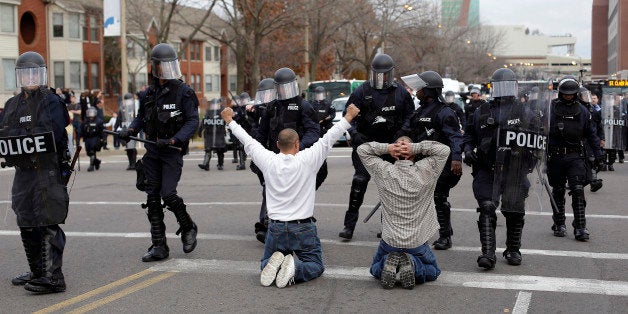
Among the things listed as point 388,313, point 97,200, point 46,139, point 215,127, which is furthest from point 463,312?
point 215,127

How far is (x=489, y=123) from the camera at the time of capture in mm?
7855

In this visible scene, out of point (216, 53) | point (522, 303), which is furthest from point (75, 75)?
point (522, 303)

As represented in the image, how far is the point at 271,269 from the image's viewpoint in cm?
714

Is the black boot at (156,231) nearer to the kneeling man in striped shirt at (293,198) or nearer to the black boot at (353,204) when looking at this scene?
the kneeling man in striped shirt at (293,198)

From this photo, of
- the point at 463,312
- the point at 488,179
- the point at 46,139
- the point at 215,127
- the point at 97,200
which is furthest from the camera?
the point at 215,127

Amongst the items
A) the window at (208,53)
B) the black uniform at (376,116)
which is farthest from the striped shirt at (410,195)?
the window at (208,53)

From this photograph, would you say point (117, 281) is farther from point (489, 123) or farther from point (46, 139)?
point (489, 123)

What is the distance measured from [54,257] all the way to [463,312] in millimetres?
3423

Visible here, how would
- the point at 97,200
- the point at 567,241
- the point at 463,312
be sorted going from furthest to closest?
the point at 97,200, the point at 567,241, the point at 463,312

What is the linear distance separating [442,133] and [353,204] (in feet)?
4.51

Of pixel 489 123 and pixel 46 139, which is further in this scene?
pixel 489 123

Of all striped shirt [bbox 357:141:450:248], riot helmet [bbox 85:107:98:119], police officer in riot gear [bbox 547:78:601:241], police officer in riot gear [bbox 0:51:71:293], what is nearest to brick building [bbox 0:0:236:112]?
riot helmet [bbox 85:107:98:119]

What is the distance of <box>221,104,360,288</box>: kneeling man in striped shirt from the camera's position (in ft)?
24.0

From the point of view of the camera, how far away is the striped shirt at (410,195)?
7082 millimetres
